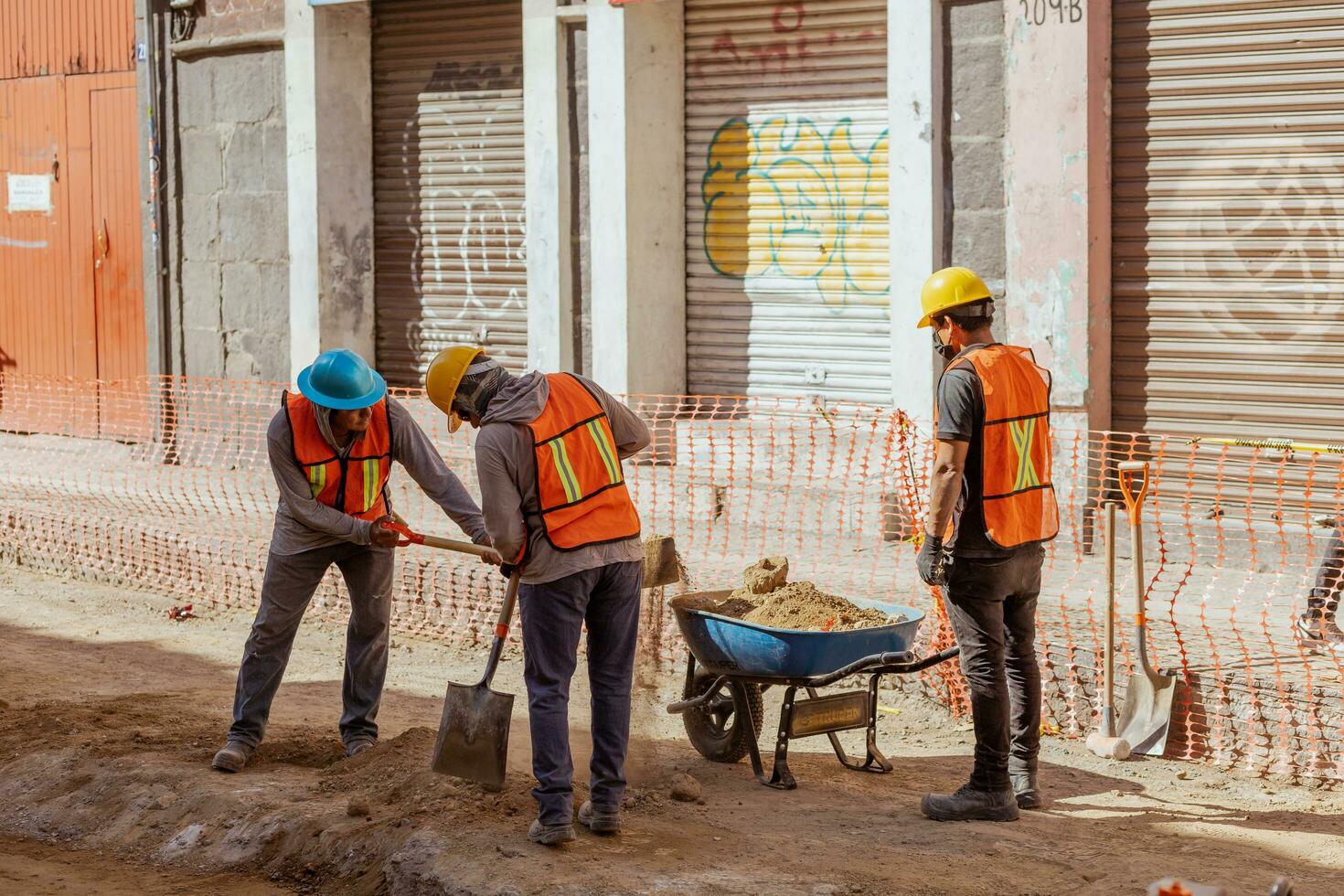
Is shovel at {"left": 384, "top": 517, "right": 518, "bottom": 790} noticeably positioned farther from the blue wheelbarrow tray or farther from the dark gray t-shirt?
the dark gray t-shirt

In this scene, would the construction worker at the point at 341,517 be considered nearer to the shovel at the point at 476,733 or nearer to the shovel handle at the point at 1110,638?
the shovel at the point at 476,733

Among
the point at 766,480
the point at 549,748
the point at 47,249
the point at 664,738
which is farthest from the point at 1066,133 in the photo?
the point at 47,249

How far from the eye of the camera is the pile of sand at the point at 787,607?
268 inches

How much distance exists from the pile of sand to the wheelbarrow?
0.09 m

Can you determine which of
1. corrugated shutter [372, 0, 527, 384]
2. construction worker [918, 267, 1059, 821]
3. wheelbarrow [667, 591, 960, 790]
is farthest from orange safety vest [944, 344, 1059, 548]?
corrugated shutter [372, 0, 527, 384]

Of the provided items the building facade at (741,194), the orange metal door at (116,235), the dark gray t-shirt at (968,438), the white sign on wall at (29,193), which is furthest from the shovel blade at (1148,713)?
the white sign on wall at (29,193)

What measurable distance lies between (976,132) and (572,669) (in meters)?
5.82

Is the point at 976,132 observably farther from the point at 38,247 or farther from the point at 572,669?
the point at 38,247

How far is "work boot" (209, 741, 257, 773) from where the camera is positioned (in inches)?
267

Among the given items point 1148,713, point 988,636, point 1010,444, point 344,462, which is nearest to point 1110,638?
point 1148,713

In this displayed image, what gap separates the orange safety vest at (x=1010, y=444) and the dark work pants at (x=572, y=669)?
1.39 m

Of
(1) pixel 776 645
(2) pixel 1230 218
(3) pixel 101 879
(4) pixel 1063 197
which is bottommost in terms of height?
(3) pixel 101 879

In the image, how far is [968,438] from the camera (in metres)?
6.12

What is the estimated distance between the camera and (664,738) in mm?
7695
